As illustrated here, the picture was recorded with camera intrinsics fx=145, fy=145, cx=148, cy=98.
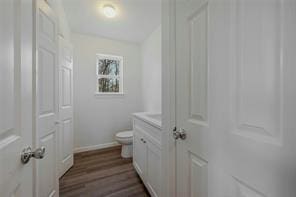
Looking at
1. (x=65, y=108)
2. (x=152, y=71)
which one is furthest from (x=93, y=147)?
(x=152, y=71)

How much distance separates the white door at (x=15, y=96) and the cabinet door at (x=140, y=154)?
1.23m

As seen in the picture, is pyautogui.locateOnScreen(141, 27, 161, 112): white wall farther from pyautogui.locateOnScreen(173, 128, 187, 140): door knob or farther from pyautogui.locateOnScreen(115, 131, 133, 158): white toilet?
pyautogui.locateOnScreen(173, 128, 187, 140): door knob

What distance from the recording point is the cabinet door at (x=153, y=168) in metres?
1.42

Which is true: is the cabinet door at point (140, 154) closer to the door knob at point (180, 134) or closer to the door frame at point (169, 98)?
the door frame at point (169, 98)

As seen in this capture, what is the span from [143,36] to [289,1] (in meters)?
2.88

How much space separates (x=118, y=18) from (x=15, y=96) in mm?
2344

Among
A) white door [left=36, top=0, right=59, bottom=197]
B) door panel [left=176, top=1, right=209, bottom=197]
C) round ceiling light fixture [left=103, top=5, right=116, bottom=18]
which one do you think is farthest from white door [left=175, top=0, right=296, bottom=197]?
round ceiling light fixture [left=103, top=5, right=116, bottom=18]

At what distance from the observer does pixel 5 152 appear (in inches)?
20.0

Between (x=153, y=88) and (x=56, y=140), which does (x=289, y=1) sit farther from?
(x=153, y=88)

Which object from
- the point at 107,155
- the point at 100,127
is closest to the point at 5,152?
the point at 107,155

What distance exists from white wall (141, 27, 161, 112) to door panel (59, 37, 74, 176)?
147 cm

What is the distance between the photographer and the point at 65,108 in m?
2.19

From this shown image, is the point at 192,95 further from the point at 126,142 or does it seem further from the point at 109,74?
the point at 109,74

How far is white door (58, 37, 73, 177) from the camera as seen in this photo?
203 centimetres
